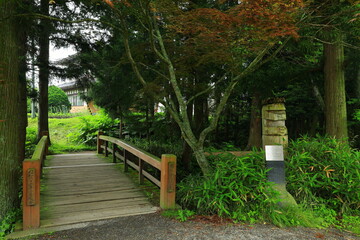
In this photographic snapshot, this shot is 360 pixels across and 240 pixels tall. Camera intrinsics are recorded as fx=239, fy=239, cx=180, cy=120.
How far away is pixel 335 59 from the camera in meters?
5.53

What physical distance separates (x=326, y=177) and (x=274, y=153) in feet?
3.35

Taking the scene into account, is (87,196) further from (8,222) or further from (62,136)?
(62,136)

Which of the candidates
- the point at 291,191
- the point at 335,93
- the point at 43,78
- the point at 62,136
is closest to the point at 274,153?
the point at 291,191

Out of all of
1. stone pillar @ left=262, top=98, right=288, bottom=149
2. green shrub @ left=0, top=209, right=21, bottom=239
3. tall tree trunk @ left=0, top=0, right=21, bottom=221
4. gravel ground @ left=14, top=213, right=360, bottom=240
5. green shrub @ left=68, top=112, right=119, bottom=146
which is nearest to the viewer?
gravel ground @ left=14, top=213, right=360, bottom=240

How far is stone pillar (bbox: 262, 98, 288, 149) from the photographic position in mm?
4496

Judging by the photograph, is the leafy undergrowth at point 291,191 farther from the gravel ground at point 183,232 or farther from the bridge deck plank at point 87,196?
the bridge deck plank at point 87,196

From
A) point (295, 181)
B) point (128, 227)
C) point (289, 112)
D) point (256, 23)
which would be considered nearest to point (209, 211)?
point (128, 227)

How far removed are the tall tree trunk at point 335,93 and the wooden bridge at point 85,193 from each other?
13.3ft

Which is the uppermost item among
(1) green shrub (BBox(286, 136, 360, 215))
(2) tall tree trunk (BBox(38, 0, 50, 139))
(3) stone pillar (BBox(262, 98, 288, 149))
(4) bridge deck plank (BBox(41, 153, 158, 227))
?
(2) tall tree trunk (BBox(38, 0, 50, 139))

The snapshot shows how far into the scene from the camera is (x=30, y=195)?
316cm

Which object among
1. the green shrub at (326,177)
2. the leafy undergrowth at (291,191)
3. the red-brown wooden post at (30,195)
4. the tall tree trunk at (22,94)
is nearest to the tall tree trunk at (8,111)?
the red-brown wooden post at (30,195)

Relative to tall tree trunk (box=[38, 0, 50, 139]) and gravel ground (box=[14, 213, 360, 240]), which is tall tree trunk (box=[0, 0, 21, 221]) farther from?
tall tree trunk (box=[38, 0, 50, 139])

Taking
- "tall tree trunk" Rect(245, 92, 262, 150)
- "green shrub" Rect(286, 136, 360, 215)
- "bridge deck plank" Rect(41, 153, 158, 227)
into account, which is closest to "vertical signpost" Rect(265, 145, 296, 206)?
"green shrub" Rect(286, 136, 360, 215)

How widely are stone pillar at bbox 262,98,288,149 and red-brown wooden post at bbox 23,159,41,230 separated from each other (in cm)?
385
